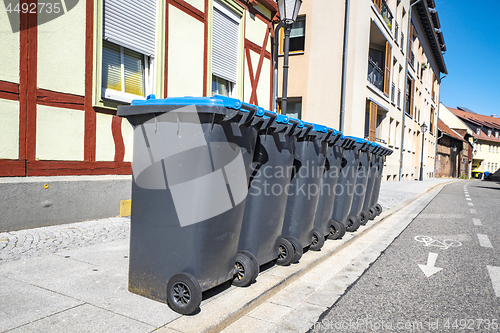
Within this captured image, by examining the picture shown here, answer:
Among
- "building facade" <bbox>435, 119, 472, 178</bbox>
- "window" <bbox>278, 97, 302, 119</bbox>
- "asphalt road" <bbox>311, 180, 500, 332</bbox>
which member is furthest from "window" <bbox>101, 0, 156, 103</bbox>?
"building facade" <bbox>435, 119, 472, 178</bbox>

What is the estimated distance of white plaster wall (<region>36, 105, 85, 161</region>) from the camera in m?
5.39

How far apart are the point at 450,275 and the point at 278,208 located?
2.22 metres

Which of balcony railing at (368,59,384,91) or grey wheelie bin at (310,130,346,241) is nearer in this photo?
grey wheelie bin at (310,130,346,241)

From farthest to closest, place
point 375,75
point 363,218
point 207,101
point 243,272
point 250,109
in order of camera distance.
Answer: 1. point 375,75
2. point 363,218
3. point 243,272
4. point 250,109
5. point 207,101

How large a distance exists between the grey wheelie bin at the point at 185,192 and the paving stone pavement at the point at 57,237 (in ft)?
5.85

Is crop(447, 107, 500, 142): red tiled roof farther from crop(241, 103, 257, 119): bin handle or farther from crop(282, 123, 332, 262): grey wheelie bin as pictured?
crop(241, 103, 257, 119): bin handle

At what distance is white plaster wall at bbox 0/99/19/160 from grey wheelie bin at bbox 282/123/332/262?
11.7ft

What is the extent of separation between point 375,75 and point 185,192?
1946 centimetres

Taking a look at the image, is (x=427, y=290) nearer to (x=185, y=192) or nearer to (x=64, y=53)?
(x=185, y=192)

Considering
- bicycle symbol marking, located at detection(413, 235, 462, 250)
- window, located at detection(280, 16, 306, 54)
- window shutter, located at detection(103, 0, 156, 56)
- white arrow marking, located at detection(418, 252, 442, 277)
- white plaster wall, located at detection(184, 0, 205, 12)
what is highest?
window, located at detection(280, 16, 306, 54)

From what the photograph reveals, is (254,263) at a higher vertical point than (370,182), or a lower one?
lower

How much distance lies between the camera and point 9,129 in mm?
5020

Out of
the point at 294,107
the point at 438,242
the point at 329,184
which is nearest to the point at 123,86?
the point at 329,184

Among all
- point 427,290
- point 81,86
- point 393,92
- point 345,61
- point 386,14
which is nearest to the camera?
point 427,290
